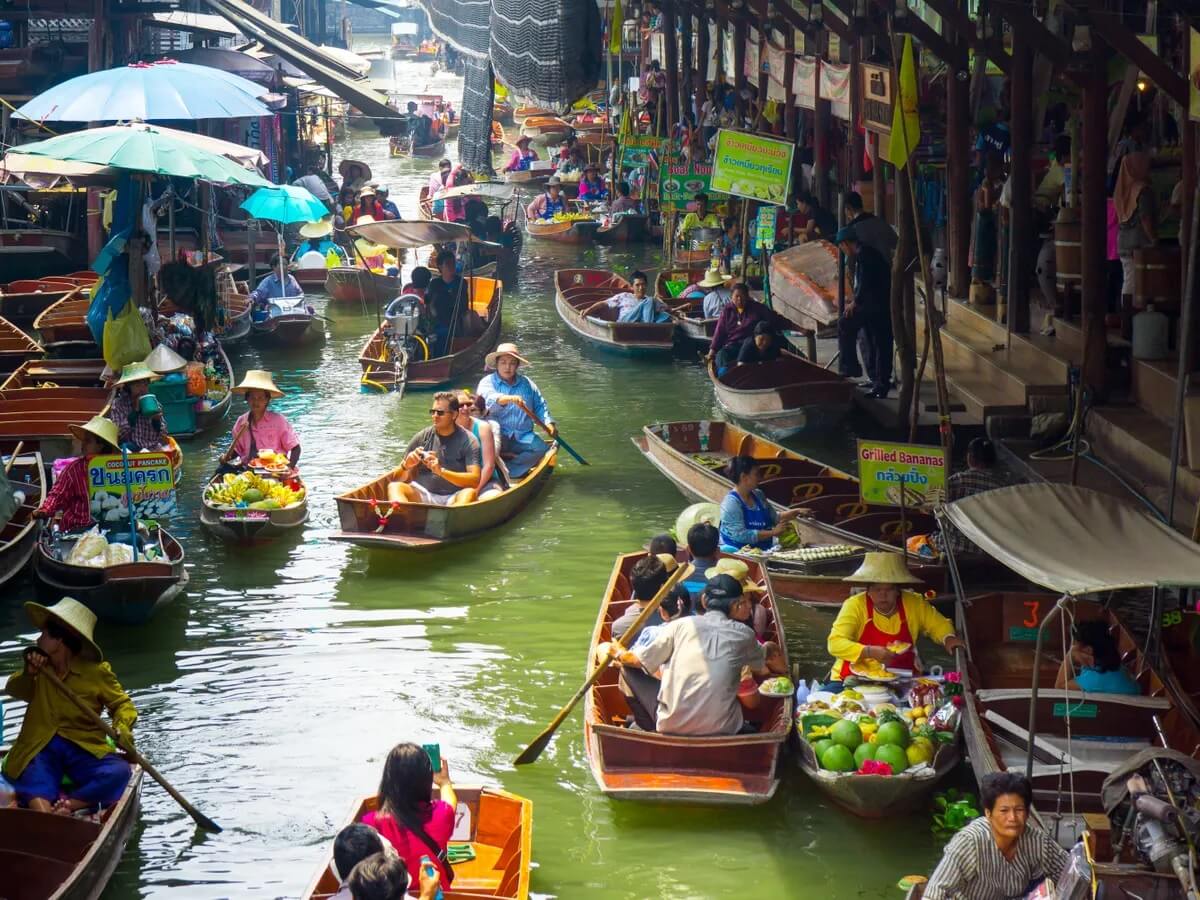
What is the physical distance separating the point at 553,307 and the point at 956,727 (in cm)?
1518

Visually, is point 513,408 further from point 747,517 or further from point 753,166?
point 753,166

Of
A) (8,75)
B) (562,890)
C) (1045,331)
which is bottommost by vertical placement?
(562,890)

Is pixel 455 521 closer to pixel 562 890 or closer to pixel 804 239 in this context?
pixel 562 890

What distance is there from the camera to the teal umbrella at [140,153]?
13.2 metres

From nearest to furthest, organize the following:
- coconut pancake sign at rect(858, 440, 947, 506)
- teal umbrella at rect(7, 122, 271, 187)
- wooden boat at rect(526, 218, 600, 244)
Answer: coconut pancake sign at rect(858, 440, 947, 506) < teal umbrella at rect(7, 122, 271, 187) < wooden boat at rect(526, 218, 600, 244)

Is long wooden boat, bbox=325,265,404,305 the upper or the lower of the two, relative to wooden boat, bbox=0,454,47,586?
upper

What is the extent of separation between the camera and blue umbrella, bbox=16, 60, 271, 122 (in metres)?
14.5

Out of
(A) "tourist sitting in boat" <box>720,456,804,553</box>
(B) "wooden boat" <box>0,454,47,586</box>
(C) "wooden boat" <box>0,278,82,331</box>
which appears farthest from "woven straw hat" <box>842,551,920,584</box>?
(C) "wooden boat" <box>0,278,82,331</box>

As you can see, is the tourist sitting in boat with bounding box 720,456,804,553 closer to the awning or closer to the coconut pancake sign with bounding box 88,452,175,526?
the awning

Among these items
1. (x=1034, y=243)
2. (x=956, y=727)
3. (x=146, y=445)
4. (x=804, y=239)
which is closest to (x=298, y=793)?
(x=956, y=727)

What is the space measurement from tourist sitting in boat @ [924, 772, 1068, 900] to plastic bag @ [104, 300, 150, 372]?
10520 millimetres

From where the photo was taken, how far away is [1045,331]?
561 inches

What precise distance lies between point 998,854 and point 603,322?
44.6 ft

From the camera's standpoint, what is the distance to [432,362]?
17109 millimetres
